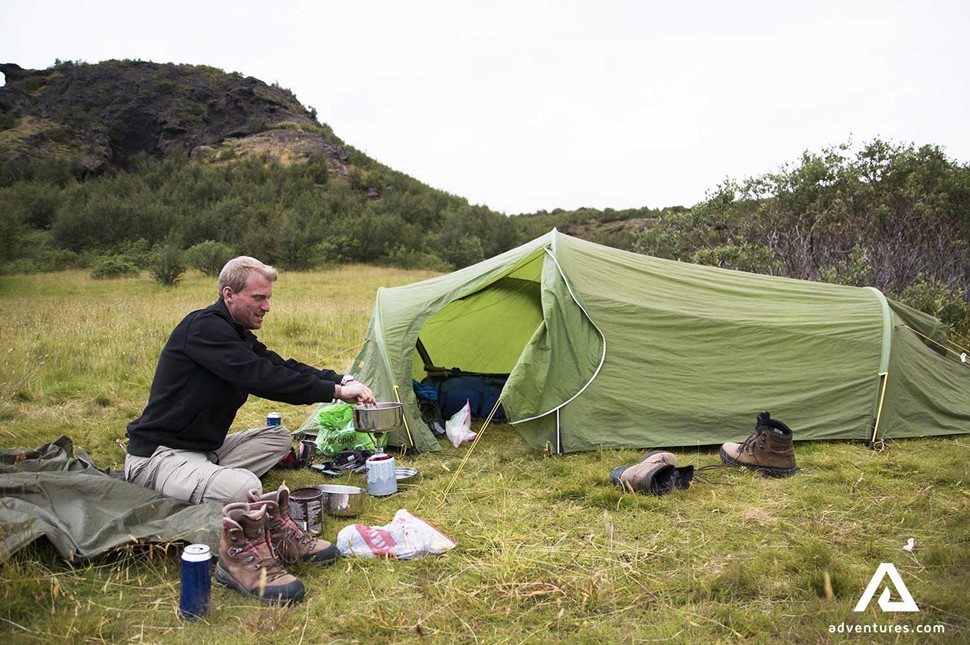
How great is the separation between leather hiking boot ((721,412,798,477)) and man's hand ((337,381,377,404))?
2444 millimetres

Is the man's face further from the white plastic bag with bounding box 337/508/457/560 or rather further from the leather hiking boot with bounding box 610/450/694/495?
the leather hiking boot with bounding box 610/450/694/495

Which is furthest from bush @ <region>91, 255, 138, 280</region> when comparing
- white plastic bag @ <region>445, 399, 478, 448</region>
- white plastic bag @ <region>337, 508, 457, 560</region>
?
white plastic bag @ <region>337, 508, 457, 560</region>

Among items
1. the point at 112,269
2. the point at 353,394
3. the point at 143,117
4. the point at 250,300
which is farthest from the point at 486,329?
the point at 143,117

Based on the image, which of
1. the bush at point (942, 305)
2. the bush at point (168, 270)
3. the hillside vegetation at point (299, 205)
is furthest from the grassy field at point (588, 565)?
the bush at point (168, 270)

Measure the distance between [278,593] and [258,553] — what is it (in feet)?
0.64

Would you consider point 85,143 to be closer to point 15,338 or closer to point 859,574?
point 15,338

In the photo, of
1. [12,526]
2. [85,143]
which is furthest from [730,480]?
[85,143]

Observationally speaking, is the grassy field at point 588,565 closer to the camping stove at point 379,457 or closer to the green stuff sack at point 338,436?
the camping stove at point 379,457

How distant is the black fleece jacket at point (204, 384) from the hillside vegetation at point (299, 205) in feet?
25.3

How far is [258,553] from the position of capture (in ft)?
8.80

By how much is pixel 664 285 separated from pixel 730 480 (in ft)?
6.04

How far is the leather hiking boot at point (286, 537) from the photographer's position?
281cm

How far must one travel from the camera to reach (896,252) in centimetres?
1050

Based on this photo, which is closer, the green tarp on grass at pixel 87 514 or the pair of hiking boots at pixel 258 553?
the pair of hiking boots at pixel 258 553
